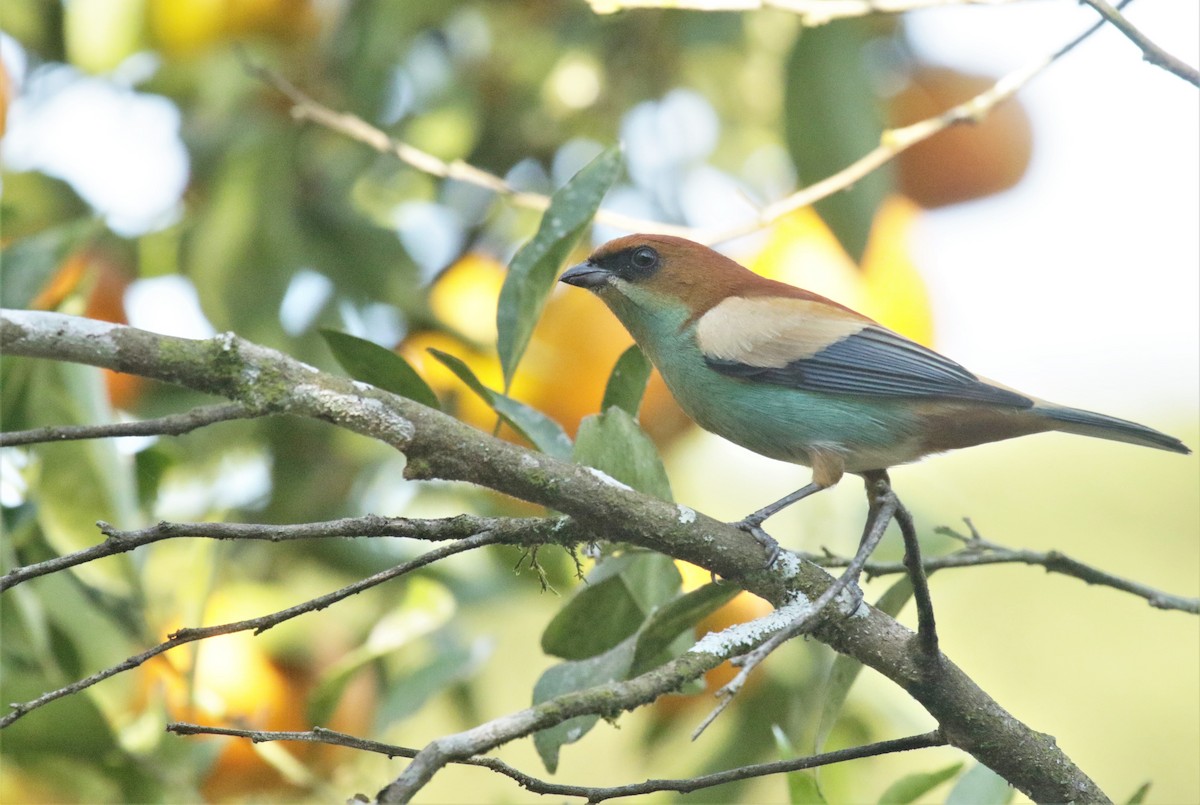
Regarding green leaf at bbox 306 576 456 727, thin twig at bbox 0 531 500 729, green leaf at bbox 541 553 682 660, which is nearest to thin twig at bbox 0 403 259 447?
thin twig at bbox 0 531 500 729

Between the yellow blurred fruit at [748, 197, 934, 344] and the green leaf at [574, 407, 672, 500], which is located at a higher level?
the yellow blurred fruit at [748, 197, 934, 344]

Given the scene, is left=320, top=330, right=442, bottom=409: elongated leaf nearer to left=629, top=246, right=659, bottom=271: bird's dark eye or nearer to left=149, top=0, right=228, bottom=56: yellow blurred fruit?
left=629, top=246, right=659, bottom=271: bird's dark eye

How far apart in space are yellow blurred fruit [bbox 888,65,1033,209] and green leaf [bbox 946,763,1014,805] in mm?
2321

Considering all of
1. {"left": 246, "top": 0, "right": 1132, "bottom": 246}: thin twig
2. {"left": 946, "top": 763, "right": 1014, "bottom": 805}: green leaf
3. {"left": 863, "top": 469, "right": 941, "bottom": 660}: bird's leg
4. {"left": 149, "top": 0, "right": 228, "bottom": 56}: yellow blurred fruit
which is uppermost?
{"left": 149, "top": 0, "right": 228, "bottom": 56}: yellow blurred fruit

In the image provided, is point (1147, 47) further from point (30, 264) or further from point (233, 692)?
point (233, 692)

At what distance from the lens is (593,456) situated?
2205 mm

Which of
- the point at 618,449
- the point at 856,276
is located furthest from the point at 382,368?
the point at 856,276

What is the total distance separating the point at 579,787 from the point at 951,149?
303 centimetres

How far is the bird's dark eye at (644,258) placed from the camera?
3016 mm

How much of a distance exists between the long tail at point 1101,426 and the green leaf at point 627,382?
0.84 meters

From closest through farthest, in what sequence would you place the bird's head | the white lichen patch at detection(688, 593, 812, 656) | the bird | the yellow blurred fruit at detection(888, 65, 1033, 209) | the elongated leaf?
the white lichen patch at detection(688, 593, 812, 656)
the elongated leaf
the bird
the bird's head
the yellow blurred fruit at detection(888, 65, 1033, 209)

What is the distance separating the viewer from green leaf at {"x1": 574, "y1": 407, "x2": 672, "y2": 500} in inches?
86.8

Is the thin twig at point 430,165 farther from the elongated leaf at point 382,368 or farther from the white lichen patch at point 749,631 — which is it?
the white lichen patch at point 749,631

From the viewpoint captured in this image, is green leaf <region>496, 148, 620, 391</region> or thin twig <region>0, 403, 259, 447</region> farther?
green leaf <region>496, 148, 620, 391</region>
